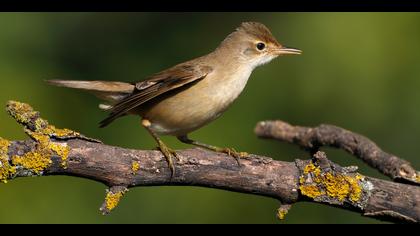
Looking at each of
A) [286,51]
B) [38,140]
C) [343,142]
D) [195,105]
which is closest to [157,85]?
[195,105]

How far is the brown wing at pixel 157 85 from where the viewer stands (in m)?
4.48

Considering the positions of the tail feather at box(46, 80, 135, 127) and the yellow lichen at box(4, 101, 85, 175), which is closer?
the yellow lichen at box(4, 101, 85, 175)

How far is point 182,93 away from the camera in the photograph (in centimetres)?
455

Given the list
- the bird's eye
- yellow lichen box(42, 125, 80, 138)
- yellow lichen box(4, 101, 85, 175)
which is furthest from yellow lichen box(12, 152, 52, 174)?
the bird's eye

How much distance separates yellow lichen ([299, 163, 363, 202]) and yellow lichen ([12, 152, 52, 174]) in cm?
128

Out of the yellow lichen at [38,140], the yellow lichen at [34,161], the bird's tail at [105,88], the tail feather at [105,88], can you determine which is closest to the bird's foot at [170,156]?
the yellow lichen at [38,140]

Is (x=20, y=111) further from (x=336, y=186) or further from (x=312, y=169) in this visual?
(x=336, y=186)

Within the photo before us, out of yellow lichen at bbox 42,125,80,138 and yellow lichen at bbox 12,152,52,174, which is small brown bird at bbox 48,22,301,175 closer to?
yellow lichen at bbox 42,125,80,138

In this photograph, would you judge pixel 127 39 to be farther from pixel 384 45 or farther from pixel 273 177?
pixel 273 177

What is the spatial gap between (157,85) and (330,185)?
149cm

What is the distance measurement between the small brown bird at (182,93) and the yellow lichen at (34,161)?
118 cm

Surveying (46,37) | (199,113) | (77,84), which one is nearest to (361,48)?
(199,113)

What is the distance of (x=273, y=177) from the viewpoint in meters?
3.66

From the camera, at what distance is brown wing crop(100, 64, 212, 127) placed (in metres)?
4.48
